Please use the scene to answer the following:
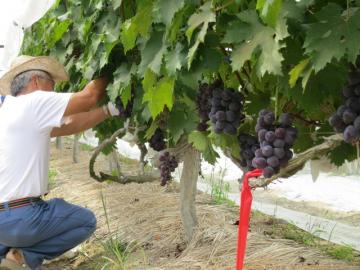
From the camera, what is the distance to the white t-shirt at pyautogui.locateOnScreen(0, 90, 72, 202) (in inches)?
128

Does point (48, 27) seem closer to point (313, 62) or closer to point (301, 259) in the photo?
point (301, 259)

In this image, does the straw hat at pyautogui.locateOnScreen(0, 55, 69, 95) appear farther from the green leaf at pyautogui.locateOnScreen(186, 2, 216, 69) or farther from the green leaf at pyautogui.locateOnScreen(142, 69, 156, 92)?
the green leaf at pyautogui.locateOnScreen(186, 2, 216, 69)

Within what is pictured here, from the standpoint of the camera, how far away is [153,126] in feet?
9.43

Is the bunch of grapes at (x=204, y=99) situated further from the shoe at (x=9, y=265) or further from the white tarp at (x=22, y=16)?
the shoe at (x=9, y=265)

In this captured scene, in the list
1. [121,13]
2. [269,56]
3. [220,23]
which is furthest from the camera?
[121,13]

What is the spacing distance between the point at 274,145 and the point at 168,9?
20.0 inches

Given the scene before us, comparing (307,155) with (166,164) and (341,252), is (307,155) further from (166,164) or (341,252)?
(341,252)

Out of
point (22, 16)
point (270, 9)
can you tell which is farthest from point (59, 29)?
point (270, 9)

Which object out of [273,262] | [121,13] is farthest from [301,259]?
[121,13]

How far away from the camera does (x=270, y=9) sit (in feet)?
4.30

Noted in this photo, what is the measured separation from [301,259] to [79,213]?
1.47m

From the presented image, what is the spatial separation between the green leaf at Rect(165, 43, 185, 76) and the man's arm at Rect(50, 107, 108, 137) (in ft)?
4.74

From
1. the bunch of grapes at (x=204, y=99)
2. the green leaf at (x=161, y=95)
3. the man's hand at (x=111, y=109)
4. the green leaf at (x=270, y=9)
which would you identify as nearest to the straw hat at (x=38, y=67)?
the man's hand at (x=111, y=109)

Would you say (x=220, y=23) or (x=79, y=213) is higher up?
(x=220, y=23)
